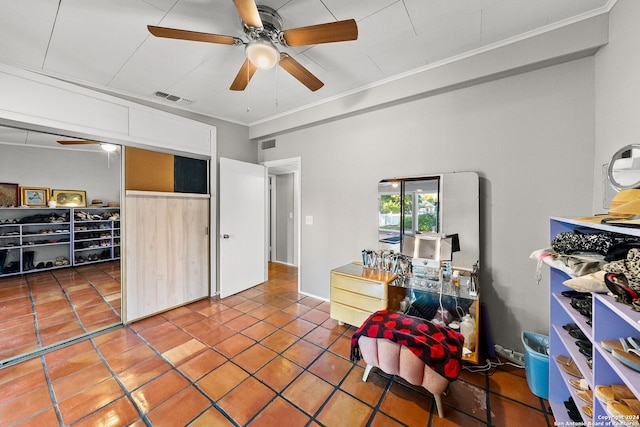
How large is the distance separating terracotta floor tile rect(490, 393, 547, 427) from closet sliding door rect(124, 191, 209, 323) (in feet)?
11.4

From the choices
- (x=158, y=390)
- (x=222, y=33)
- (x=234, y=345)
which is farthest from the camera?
(x=234, y=345)

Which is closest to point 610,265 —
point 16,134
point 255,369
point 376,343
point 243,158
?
point 376,343

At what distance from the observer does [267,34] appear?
1756 mm

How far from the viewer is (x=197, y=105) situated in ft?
10.6

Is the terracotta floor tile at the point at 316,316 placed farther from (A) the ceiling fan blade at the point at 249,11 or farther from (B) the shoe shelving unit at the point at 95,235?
(B) the shoe shelving unit at the point at 95,235

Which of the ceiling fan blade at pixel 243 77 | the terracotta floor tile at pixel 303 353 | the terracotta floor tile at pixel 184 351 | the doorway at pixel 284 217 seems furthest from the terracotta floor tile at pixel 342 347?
the doorway at pixel 284 217

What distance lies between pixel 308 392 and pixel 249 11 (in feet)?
8.32

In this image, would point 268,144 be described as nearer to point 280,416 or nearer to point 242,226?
point 242,226

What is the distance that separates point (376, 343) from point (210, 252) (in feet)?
9.18

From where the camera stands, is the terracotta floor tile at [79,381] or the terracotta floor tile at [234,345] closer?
the terracotta floor tile at [79,381]

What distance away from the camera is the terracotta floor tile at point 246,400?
1.62 meters

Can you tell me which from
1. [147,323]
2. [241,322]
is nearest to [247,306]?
[241,322]

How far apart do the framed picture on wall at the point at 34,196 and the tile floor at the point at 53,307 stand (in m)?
1.40

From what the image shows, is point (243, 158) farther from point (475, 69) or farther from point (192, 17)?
point (475, 69)
